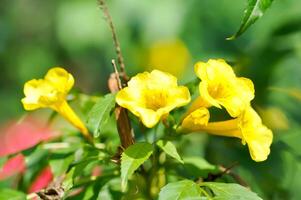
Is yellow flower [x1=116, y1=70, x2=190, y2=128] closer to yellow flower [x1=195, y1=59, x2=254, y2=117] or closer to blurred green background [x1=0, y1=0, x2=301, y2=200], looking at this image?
yellow flower [x1=195, y1=59, x2=254, y2=117]

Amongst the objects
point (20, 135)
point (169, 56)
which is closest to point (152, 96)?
point (20, 135)

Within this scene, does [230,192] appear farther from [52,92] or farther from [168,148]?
[52,92]

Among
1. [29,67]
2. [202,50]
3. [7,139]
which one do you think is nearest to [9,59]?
[29,67]

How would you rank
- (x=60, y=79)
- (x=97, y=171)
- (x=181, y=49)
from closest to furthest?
(x=60, y=79), (x=97, y=171), (x=181, y=49)

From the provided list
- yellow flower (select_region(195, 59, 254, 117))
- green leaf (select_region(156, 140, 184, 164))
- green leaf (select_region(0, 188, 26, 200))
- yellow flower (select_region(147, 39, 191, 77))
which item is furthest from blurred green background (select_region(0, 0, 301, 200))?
green leaf (select_region(0, 188, 26, 200))

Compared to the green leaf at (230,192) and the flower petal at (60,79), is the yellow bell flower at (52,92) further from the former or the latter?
the green leaf at (230,192)

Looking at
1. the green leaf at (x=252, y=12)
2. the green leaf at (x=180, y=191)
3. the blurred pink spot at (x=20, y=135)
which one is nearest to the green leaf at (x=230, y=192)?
the green leaf at (x=180, y=191)
